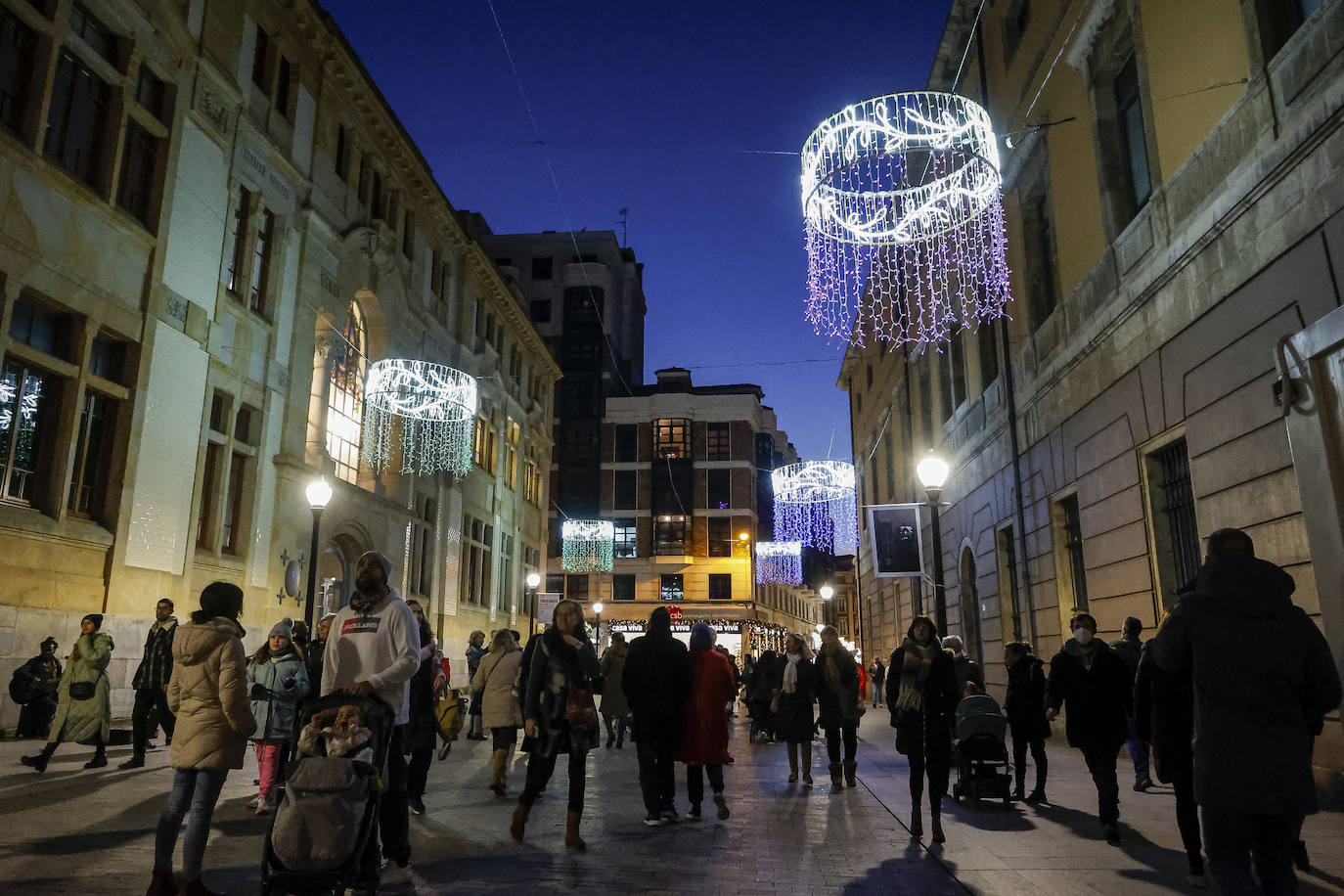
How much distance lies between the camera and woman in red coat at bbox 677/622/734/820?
8531mm

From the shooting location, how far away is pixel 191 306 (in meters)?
17.3

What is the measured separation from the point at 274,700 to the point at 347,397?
18.5 m

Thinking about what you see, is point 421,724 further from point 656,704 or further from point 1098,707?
point 1098,707

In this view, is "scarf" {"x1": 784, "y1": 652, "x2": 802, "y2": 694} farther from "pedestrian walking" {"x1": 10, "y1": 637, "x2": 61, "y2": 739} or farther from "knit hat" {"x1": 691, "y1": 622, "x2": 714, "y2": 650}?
"pedestrian walking" {"x1": 10, "y1": 637, "x2": 61, "y2": 739}

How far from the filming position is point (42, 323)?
14102 millimetres

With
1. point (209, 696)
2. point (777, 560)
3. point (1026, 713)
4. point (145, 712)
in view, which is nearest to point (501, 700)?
point (145, 712)

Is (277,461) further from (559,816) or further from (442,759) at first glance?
(559,816)

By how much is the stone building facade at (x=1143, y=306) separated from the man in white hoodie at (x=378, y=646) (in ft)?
22.6

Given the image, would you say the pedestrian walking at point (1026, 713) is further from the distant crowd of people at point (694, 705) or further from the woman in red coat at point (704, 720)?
the woman in red coat at point (704, 720)

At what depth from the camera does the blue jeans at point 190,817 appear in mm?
5000

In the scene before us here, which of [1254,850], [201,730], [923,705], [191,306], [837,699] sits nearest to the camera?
[1254,850]

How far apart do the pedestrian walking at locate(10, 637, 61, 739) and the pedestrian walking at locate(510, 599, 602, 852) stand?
7405 mm

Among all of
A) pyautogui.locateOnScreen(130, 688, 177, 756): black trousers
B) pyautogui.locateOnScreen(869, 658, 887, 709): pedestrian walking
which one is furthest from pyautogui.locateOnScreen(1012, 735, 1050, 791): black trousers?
pyautogui.locateOnScreen(869, 658, 887, 709): pedestrian walking

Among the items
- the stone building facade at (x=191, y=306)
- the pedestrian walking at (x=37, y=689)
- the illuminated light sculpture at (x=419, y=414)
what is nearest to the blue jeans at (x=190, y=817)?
the pedestrian walking at (x=37, y=689)
